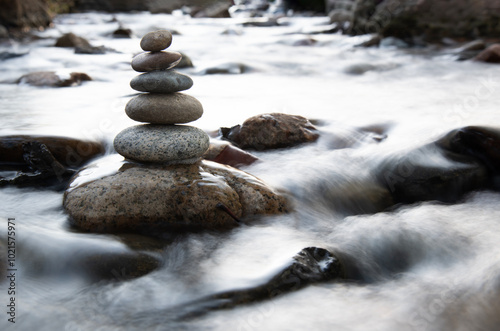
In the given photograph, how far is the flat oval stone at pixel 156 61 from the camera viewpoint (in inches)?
124

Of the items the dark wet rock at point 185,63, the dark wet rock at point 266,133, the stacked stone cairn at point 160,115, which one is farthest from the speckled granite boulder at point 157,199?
the dark wet rock at point 185,63

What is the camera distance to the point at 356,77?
308 inches

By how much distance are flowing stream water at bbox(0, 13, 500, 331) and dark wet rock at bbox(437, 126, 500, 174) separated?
0.19 meters

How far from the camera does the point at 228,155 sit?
3734 millimetres

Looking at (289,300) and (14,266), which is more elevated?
(14,266)

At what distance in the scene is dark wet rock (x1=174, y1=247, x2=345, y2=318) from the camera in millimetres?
2219

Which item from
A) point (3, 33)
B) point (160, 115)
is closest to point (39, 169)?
point (160, 115)

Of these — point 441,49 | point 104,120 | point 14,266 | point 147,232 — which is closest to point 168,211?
point 147,232

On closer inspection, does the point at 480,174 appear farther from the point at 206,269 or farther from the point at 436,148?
the point at 206,269

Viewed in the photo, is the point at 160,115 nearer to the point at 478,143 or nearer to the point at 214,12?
the point at 478,143

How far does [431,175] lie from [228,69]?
504cm

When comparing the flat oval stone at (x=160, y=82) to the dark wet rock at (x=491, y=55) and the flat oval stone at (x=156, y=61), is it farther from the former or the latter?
the dark wet rock at (x=491, y=55)

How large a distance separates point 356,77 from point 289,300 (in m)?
6.15

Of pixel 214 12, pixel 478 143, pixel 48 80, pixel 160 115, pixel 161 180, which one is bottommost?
pixel 478 143
